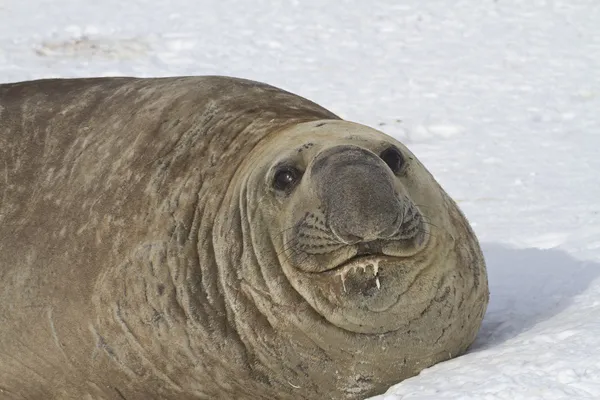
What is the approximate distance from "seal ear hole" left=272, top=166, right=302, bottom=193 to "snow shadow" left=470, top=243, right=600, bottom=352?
95cm

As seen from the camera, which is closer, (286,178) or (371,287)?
(371,287)

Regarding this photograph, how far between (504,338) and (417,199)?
0.69 metres

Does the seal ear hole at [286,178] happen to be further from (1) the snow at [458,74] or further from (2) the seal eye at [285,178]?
(1) the snow at [458,74]

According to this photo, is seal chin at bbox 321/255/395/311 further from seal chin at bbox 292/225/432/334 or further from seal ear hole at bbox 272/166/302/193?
seal ear hole at bbox 272/166/302/193

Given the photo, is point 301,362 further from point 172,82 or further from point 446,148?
point 446,148

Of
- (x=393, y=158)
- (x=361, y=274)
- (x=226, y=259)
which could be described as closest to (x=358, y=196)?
(x=361, y=274)

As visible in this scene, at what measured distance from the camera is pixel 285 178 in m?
4.85

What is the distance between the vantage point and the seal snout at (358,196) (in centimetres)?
439

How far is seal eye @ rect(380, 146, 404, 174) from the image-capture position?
15.9 ft

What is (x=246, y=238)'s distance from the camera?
4.88m

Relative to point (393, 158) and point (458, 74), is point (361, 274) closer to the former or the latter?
point (393, 158)

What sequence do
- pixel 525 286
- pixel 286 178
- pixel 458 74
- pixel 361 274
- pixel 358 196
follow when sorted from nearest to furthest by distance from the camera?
1. pixel 358 196
2. pixel 361 274
3. pixel 286 178
4. pixel 525 286
5. pixel 458 74

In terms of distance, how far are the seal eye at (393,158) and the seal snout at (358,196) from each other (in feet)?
0.61

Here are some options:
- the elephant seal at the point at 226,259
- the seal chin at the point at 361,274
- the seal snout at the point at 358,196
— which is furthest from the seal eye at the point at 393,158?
the seal chin at the point at 361,274
